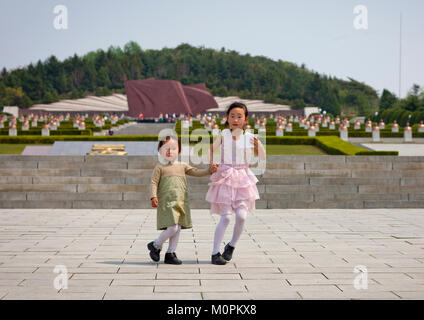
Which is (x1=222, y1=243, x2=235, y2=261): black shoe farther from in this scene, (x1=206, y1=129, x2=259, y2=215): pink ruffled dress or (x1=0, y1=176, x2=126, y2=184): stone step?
(x1=0, y1=176, x2=126, y2=184): stone step

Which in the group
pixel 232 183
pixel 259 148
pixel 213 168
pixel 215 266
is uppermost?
pixel 259 148

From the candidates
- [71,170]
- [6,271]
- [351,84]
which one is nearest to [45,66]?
[351,84]

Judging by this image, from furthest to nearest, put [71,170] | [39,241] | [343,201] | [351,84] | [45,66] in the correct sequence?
[351,84] < [45,66] < [71,170] < [343,201] < [39,241]

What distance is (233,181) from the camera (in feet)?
16.0

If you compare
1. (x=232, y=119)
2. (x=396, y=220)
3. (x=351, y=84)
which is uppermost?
(x=351, y=84)

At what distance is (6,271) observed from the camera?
4668mm

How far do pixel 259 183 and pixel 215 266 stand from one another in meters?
5.04

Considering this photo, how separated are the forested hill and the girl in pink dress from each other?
6742 centimetres

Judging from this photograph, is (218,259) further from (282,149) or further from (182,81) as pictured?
(182,81)

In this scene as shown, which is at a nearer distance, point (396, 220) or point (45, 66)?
point (396, 220)

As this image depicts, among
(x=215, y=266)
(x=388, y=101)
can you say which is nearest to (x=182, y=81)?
(x=388, y=101)
